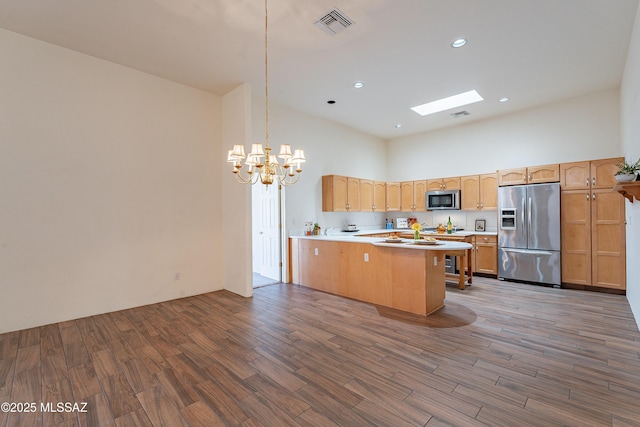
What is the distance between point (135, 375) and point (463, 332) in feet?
10.9

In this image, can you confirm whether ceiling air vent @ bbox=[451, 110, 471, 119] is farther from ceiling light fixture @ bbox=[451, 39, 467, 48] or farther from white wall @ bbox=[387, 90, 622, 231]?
ceiling light fixture @ bbox=[451, 39, 467, 48]

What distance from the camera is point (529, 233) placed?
5.40 meters

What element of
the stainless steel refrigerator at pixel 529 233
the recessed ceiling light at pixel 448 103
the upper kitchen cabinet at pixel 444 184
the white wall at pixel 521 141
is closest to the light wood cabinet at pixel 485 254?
the stainless steel refrigerator at pixel 529 233

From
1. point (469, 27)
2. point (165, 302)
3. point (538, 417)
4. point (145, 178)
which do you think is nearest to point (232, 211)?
point (145, 178)

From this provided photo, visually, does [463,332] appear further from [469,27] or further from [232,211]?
[232,211]

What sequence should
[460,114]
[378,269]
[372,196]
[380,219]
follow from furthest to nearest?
[380,219], [372,196], [460,114], [378,269]

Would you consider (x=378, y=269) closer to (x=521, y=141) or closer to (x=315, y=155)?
(x=315, y=155)

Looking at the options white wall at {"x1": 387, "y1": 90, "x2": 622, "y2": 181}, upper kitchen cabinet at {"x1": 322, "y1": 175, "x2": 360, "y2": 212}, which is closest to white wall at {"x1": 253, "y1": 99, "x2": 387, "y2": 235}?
upper kitchen cabinet at {"x1": 322, "y1": 175, "x2": 360, "y2": 212}

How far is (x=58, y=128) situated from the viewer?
146 inches

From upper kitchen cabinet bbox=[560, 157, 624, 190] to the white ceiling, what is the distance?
1338 mm

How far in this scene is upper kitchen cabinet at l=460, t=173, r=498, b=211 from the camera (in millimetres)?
6141

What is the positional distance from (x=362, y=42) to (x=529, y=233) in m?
4.59

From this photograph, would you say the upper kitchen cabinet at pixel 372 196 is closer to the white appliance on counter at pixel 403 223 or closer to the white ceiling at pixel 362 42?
the white appliance on counter at pixel 403 223

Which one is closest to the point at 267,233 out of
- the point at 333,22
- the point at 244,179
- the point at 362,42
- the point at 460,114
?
the point at 244,179
